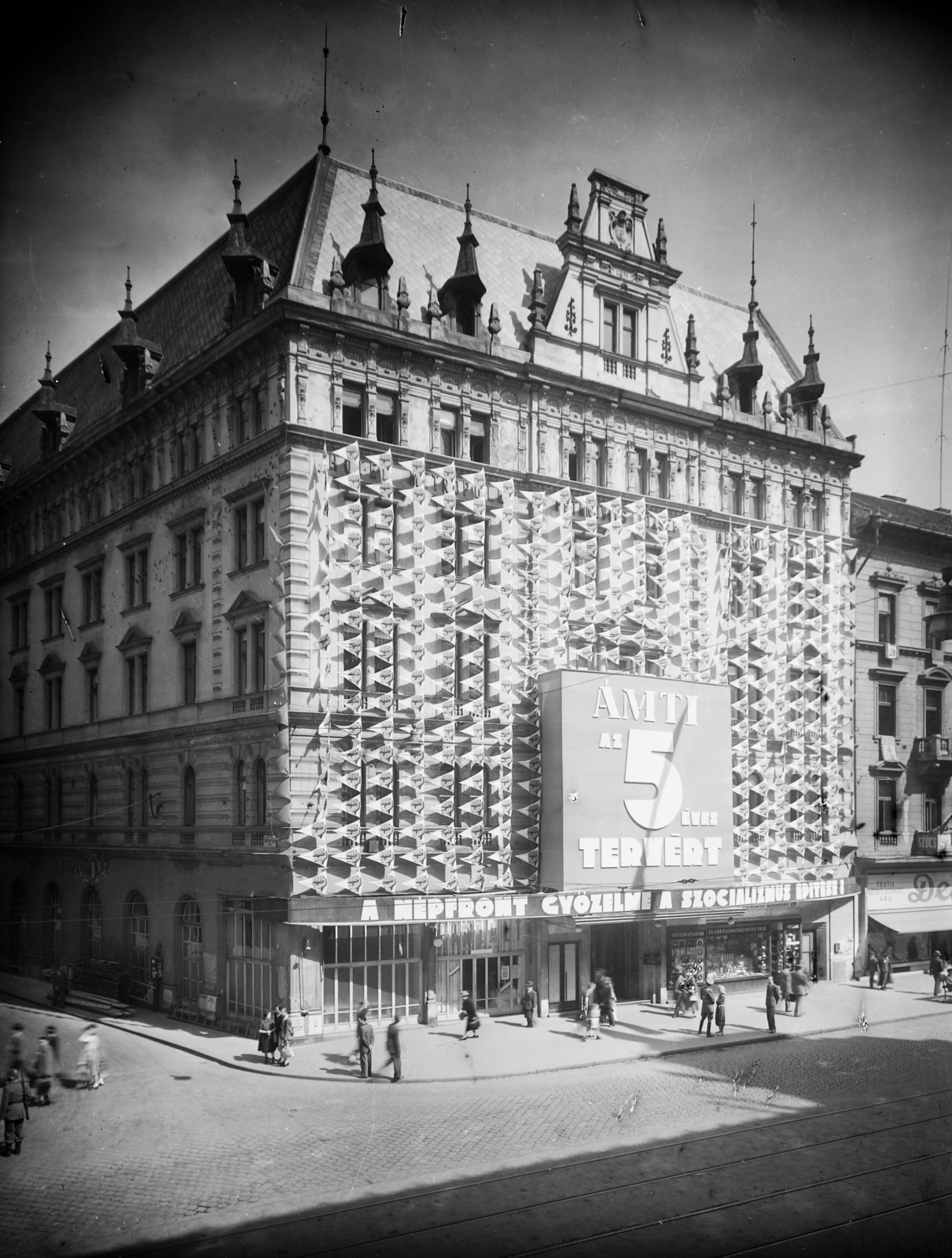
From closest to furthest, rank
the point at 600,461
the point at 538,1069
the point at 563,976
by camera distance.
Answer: the point at 538,1069 < the point at 563,976 < the point at 600,461

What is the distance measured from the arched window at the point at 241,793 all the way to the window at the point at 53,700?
11.0 m

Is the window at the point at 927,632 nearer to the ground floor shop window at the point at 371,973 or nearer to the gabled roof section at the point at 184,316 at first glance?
the ground floor shop window at the point at 371,973

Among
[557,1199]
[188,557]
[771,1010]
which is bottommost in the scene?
[771,1010]

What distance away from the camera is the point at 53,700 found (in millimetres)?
38969

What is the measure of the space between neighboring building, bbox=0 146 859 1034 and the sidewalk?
4.64 feet

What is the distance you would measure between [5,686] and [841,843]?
31.7m

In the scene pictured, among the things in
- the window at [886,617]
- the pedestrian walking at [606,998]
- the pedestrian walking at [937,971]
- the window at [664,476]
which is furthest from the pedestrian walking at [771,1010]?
the window at [886,617]

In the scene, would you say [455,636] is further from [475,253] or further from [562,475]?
[475,253]

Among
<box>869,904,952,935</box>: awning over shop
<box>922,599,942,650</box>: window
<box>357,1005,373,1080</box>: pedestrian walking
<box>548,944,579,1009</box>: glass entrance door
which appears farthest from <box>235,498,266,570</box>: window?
<box>922,599,942,650</box>: window

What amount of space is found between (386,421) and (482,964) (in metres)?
16.3

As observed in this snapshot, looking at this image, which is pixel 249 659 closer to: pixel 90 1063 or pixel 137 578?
pixel 137 578

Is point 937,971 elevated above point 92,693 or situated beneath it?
situated beneath

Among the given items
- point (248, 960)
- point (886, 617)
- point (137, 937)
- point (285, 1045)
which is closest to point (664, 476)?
point (886, 617)

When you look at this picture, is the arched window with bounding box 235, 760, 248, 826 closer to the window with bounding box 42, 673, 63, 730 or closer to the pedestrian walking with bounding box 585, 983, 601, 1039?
the pedestrian walking with bounding box 585, 983, 601, 1039
